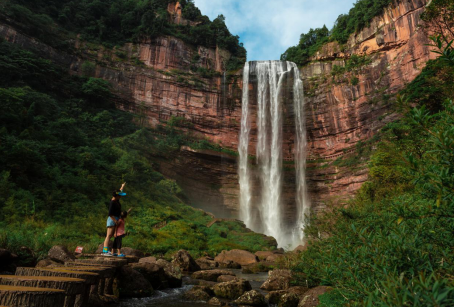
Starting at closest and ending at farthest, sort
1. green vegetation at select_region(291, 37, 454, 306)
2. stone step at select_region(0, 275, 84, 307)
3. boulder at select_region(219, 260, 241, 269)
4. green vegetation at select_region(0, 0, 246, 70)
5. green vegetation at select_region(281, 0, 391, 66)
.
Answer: green vegetation at select_region(291, 37, 454, 306)
stone step at select_region(0, 275, 84, 307)
boulder at select_region(219, 260, 241, 269)
green vegetation at select_region(0, 0, 246, 70)
green vegetation at select_region(281, 0, 391, 66)

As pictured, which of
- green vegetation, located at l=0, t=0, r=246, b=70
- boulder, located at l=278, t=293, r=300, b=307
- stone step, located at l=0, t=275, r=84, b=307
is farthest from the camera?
green vegetation, located at l=0, t=0, r=246, b=70

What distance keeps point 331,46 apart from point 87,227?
33.4 meters

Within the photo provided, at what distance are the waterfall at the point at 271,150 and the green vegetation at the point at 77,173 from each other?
8.44 m

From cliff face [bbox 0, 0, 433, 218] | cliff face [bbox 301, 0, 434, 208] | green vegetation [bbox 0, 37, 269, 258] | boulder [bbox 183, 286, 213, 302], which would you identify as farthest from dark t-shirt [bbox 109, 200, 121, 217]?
→ cliff face [bbox 0, 0, 433, 218]

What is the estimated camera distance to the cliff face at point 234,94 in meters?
28.6

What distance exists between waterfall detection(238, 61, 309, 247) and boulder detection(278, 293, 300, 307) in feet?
80.0

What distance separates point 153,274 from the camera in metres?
7.47

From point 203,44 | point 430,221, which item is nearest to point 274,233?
point 203,44

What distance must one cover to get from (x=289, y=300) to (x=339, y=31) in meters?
36.3

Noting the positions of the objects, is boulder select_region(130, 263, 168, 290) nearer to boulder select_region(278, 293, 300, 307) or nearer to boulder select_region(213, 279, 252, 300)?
boulder select_region(213, 279, 252, 300)

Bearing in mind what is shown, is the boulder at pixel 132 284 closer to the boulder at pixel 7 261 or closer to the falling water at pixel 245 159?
the boulder at pixel 7 261

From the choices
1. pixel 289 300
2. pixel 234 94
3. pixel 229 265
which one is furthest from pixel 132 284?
pixel 234 94

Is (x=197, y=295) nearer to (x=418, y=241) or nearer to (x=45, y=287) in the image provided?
(x=45, y=287)

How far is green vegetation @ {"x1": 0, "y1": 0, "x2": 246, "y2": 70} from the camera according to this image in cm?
2799
